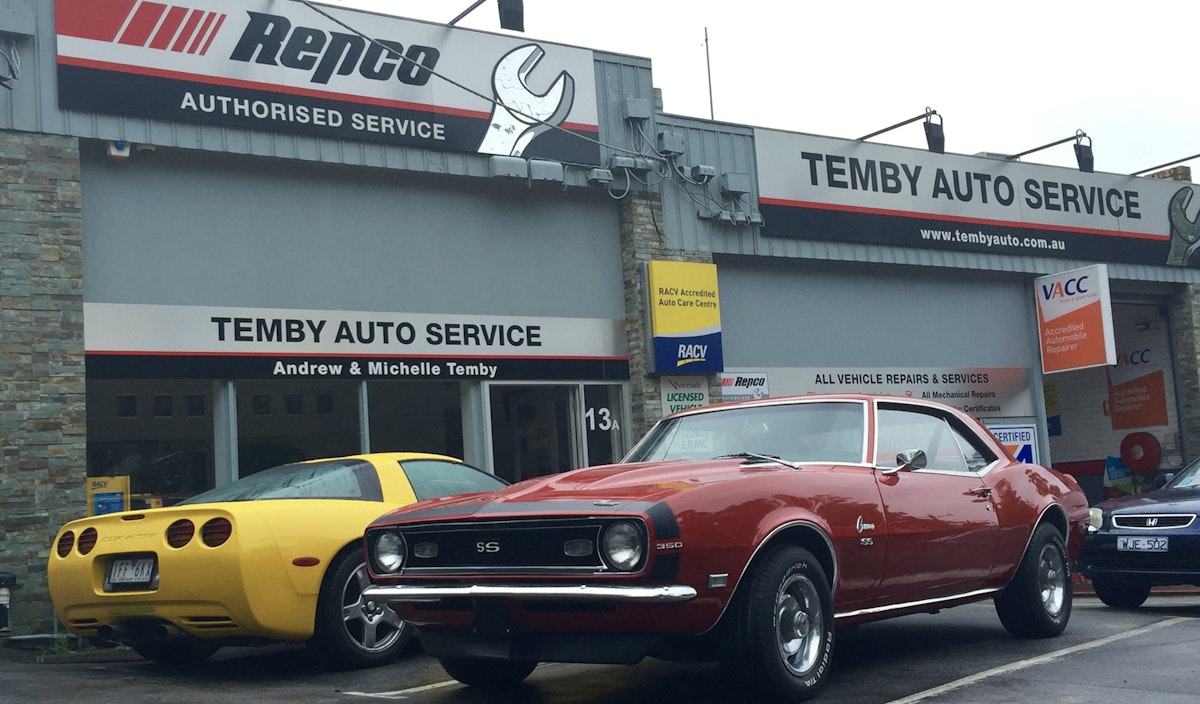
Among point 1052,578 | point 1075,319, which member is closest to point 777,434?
point 1052,578

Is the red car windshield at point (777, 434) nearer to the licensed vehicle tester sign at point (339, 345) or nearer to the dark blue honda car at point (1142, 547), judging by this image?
the dark blue honda car at point (1142, 547)

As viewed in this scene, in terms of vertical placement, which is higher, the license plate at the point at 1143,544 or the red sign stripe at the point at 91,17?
the red sign stripe at the point at 91,17

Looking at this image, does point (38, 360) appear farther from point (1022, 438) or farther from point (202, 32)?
point (1022, 438)

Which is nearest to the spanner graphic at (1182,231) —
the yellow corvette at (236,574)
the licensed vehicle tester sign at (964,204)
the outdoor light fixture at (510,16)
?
the licensed vehicle tester sign at (964,204)

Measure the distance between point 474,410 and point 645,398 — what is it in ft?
7.07

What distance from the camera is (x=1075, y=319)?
1994cm

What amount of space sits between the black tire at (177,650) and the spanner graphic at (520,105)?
7.62 m

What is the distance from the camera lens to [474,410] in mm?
14266

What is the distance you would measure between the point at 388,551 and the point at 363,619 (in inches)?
55.3

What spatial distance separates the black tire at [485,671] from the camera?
612 cm

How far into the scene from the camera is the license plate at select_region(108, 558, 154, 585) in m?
6.83

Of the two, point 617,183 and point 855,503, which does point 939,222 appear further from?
point 855,503

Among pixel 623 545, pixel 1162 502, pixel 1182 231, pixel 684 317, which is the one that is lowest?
pixel 1162 502

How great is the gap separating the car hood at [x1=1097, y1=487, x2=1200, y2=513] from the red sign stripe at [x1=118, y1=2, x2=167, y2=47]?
945 centimetres
